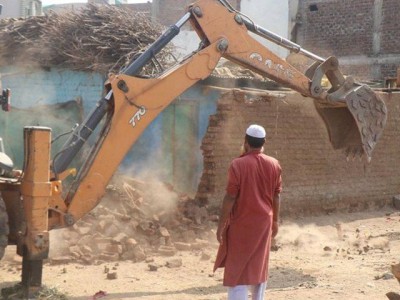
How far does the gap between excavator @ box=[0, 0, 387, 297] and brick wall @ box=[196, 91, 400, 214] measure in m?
2.90

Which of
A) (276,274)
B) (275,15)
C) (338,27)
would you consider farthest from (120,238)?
(275,15)

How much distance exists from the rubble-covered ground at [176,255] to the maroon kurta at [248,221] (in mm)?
1440

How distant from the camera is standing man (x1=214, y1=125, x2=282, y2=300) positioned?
4777 mm

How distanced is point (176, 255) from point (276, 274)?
1.54m

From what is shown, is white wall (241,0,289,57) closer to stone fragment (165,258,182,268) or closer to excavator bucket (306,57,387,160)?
excavator bucket (306,57,387,160)

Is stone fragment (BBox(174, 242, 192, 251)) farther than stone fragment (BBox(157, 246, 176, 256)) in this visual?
Yes

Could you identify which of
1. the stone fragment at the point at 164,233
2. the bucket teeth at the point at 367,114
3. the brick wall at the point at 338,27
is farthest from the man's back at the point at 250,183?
the brick wall at the point at 338,27

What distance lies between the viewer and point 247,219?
4.80 m

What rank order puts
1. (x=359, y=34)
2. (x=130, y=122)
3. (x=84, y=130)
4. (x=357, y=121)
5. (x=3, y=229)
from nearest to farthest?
(x=3, y=229) < (x=84, y=130) < (x=130, y=122) < (x=357, y=121) < (x=359, y=34)

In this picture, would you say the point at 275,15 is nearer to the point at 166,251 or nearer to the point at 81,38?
the point at 81,38

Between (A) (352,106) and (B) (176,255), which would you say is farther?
(B) (176,255)

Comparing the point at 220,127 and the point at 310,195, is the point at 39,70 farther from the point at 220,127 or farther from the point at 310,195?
the point at 310,195

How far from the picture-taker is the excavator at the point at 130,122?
17.8ft

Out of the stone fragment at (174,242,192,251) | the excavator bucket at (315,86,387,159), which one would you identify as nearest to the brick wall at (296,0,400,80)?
the excavator bucket at (315,86,387,159)
